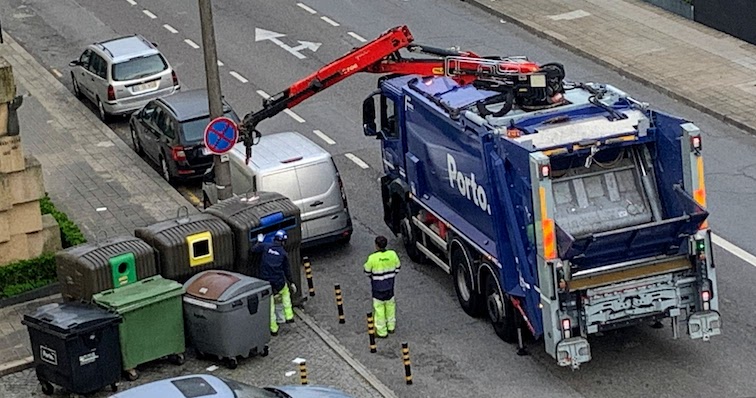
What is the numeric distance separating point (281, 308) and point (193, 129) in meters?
6.82

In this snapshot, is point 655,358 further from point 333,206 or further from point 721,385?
point 333,206

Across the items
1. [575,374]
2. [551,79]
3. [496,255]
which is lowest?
[575,374]

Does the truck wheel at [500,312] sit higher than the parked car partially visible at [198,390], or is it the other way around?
the parked car partially visible at [198,390]

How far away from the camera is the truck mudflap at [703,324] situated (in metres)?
18.1

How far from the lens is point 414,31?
3422cm

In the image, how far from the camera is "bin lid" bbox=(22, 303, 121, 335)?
1797 centimetres

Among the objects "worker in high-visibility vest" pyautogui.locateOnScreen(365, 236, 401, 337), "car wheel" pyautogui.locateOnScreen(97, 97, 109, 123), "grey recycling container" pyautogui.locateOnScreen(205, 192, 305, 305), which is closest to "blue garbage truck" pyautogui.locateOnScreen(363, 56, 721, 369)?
"worker in high-visibility vest" pyautogui.locateOnScreen(365, 236, 401, 337)

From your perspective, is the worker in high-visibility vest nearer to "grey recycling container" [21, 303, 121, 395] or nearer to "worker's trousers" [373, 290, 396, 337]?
"worker's trousers" [373, 290, 396, 337]

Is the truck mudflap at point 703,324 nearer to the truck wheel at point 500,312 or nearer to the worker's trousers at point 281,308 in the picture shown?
the truck wheel at point 500,312

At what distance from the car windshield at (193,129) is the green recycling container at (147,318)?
23.7 feet

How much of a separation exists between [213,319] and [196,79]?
1410 centimetres

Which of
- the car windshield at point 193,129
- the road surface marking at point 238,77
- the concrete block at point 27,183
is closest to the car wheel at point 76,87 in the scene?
the road surface marking at point 238,77

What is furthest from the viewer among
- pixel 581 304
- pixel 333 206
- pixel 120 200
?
pixel 120 200

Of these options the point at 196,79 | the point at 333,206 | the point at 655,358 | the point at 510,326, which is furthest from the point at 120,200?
the point at 655,358
